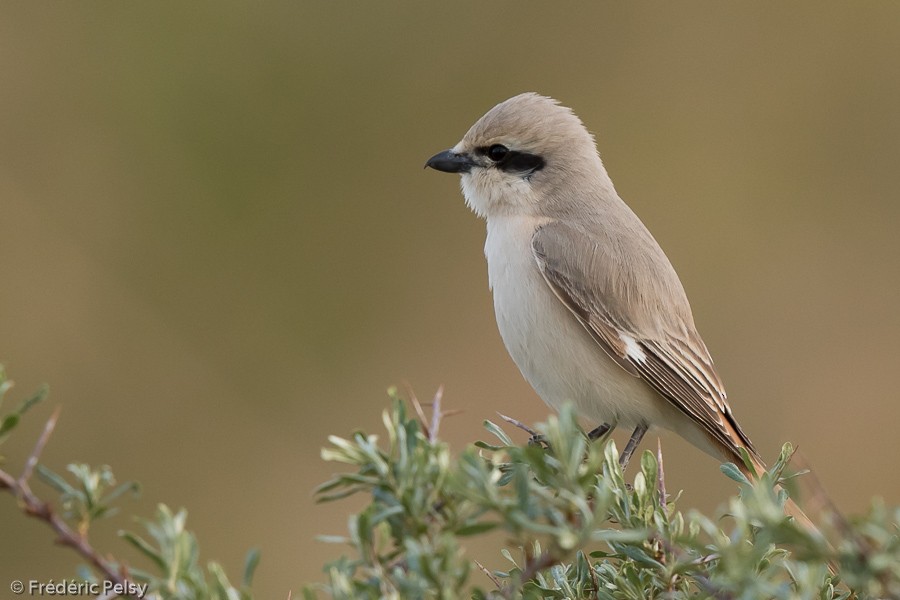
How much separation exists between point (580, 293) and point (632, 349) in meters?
0.22

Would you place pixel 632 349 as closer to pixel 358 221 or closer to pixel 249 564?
pixel 249 564

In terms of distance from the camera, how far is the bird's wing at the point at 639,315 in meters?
2.76

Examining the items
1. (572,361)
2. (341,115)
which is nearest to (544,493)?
(572,361)

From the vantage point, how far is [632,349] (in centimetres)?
281

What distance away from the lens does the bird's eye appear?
3092mm

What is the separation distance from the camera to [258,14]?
4.46 metres

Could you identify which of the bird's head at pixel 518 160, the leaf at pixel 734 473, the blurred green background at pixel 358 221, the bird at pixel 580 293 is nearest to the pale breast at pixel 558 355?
the bird at pixel 580 293

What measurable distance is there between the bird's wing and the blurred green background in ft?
4.17

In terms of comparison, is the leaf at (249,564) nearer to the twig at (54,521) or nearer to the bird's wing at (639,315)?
the twig at (54,521)

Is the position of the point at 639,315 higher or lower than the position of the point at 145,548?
lower

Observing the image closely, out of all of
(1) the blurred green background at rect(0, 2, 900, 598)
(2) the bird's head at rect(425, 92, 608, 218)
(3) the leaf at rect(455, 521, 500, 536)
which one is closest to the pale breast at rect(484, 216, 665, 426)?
(2) the bird's head at rect(425, 92, 608, 218)

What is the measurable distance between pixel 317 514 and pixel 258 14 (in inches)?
88.2

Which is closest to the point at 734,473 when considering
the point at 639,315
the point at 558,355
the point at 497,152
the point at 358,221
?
the point at 558,355

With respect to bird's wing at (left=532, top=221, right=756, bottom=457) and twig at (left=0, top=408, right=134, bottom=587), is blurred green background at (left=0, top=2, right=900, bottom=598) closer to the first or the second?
bird's wing at (left=532, top=221, right=756, bottom=457)
